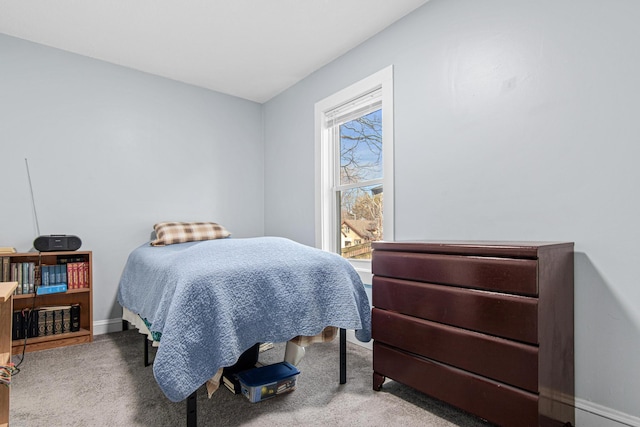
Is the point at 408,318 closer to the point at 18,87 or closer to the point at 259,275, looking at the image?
the point at 259,275

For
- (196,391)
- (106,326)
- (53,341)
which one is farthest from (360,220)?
(53,341)

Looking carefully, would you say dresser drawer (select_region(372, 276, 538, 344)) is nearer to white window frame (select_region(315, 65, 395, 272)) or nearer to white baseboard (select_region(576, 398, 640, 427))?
white baseboard (select_region(576, 398, 640, 427))

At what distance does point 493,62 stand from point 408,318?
148cm

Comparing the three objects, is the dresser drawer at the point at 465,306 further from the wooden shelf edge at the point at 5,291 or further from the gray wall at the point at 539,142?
the wooden shelf edge at the point at 5,291

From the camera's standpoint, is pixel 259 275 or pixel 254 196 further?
pixel 254 196

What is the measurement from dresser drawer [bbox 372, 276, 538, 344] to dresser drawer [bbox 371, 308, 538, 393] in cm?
3

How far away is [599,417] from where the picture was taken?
5.08 feet

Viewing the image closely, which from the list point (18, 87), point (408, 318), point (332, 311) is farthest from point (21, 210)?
point (408, 318)

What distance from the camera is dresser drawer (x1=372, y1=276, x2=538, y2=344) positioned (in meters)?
1.35

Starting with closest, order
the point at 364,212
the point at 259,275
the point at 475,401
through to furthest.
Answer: the point at 475,401 < the point at 259,275 < the point at 364,212

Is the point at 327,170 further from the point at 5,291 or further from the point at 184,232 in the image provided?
the point at 5,291

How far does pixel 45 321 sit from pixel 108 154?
1439mm

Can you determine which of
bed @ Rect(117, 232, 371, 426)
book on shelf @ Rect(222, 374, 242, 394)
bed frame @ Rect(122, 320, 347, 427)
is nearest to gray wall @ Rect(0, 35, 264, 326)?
bed frame @ Rect(122, 320, 347, 427)

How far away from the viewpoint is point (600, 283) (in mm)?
1558
